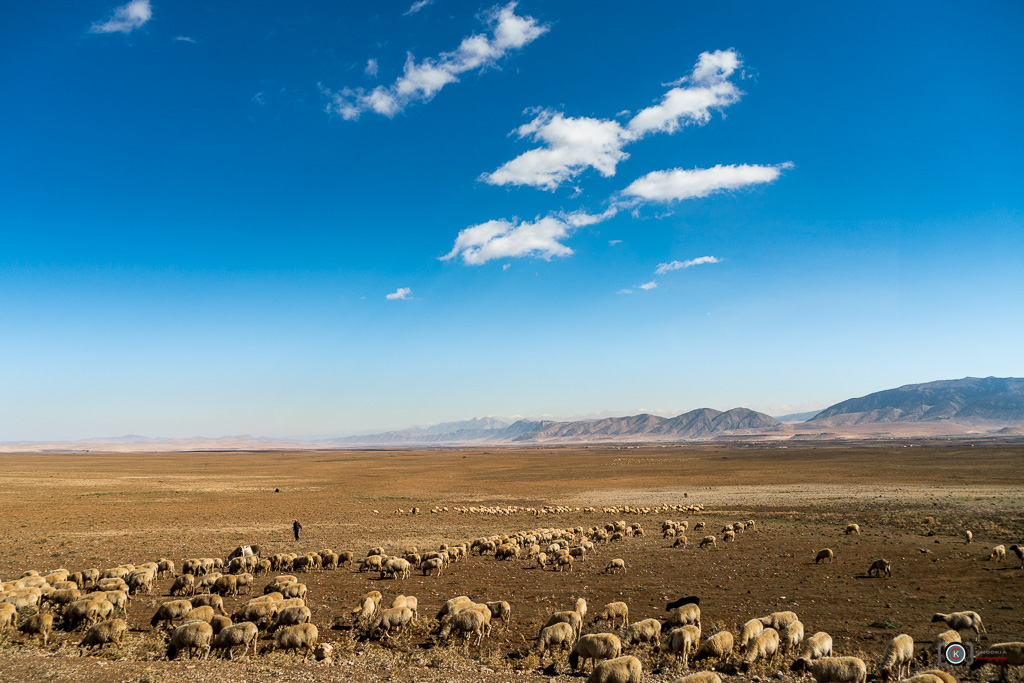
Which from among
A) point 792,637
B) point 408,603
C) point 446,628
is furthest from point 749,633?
point 408,603

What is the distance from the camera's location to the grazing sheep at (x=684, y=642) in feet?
36.1

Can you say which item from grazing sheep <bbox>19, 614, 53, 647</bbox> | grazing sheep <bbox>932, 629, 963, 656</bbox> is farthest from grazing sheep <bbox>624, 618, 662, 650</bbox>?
grazing sheep <bbox>19, 614, 53, 647</bbox>

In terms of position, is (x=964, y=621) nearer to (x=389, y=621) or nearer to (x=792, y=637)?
(x=792, y=637)

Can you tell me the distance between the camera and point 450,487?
6338 centimetres

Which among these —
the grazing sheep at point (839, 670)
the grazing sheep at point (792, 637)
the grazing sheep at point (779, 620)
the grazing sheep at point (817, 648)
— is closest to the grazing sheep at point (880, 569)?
the grazing sheep at point (779, 620)

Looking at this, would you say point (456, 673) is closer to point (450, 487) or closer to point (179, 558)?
point (179, 558)

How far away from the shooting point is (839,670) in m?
9.57

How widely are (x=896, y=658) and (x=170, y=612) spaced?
1693cm

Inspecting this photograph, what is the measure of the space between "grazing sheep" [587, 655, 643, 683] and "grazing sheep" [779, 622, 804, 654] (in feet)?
13.7

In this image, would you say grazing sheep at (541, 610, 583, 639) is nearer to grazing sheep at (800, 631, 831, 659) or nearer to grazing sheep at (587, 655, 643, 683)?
grazing sheep at (587, 655, 643, 683)

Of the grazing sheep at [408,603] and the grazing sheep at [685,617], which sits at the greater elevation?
the grazing sheep at [408,603]

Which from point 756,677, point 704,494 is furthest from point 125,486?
point 756,677

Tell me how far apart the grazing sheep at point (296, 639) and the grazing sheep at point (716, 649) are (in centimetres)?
864

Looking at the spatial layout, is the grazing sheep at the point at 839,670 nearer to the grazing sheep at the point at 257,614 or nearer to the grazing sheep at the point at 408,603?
the grazing sheep at the point at 408,603
